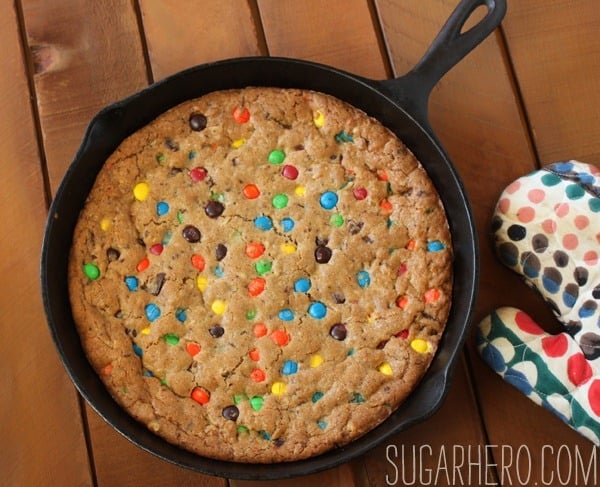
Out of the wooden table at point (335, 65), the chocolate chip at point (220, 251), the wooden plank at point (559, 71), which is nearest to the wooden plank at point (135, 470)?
the wooden table at point (335, 65)

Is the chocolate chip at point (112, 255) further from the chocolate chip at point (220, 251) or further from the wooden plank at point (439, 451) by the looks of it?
the wooden plank at point (439, 451)

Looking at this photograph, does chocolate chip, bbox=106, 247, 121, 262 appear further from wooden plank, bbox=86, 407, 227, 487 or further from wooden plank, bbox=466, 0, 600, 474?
wooden plank, bbox=466, 0, 600, 474

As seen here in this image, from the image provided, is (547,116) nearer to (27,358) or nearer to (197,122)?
(197,122)

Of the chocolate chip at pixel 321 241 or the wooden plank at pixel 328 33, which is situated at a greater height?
the wooden plank at pixel 328 33

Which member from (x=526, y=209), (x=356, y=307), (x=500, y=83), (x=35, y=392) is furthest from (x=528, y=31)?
(x=35, y=392)

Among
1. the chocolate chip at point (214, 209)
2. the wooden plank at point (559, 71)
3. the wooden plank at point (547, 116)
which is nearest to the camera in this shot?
the chocolate chip at point (214, 209)

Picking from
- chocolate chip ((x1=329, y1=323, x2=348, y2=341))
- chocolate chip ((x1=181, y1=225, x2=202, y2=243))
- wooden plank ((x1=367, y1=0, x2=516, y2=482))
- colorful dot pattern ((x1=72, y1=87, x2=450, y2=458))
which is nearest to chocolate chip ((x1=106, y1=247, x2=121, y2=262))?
colorful dot pattern ((x1=72, y1=87, x2=450, y2=458))

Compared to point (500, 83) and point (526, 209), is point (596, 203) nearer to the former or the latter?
point (526, 209)

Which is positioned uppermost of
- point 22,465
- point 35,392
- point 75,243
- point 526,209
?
point 75,243
